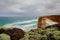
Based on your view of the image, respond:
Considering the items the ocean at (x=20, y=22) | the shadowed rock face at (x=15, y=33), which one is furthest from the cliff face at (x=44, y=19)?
the shadowed rock face at (x=15, y=33)

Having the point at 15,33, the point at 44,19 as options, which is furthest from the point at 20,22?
the point at 44,19

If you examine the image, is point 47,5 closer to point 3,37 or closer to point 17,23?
point 17,23

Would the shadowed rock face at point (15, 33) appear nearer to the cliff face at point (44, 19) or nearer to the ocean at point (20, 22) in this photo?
the ocean at point (20, 22)

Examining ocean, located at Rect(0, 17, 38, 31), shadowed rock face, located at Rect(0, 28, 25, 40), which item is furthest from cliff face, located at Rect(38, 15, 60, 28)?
shadowed rock face, located at Rect(0, 28, 25, 40)

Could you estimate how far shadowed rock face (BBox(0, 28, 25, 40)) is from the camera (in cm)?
272

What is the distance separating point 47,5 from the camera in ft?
9.19

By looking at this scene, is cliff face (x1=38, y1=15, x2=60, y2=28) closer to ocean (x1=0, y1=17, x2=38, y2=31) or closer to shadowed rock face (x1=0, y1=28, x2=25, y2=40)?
ocean (x1=0, y1=17, x2=38, y2=31)

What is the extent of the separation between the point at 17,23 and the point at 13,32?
159mm

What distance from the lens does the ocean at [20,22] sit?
2715 mm

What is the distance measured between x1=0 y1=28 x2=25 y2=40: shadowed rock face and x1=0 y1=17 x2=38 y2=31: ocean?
0.21 feet

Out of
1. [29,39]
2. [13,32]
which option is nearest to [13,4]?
[13,32]

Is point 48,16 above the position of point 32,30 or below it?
above

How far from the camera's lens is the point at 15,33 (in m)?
2.73

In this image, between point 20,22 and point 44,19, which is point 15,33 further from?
point 44,19
